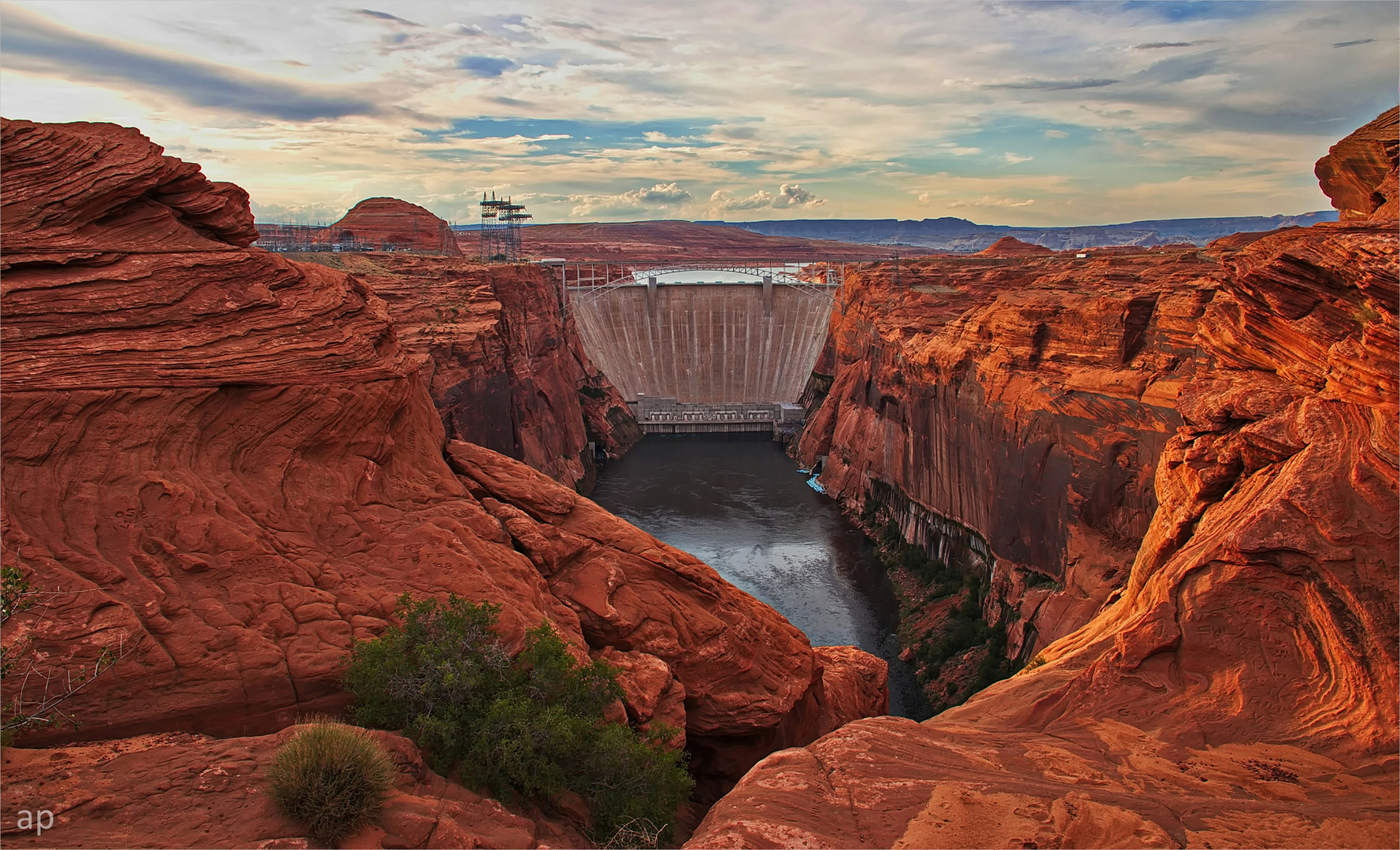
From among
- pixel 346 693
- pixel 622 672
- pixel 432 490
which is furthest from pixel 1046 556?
pixel 346 693

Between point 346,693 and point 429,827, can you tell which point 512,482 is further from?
point 429,827

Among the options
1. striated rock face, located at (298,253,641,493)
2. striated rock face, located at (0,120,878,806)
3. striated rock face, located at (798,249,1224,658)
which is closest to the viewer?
striated rock face, located at (0,120,878,806)

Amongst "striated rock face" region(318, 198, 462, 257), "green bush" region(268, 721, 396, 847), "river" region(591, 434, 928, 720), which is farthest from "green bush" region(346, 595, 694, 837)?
"striated rock face" region(318, 198, 462, 257)

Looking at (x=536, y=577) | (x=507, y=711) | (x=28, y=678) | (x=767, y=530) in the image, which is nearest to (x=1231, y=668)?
(x=507, y=711)

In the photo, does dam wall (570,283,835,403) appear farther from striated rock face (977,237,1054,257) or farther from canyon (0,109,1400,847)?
canyon (0,109,1400,847)

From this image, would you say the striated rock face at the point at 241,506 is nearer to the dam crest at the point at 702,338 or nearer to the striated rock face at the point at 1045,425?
the striated rock face at the point at 1045,425

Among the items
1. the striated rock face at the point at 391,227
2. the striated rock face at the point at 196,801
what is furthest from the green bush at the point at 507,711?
the striated rock face at the point at 391,227
